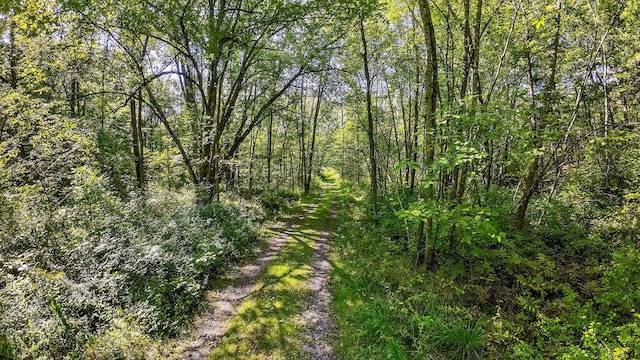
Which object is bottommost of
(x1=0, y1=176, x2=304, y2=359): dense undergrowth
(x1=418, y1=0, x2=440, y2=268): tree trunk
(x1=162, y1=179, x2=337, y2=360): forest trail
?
(x1=162, y1=179, x2=337, y2=360): forest trail

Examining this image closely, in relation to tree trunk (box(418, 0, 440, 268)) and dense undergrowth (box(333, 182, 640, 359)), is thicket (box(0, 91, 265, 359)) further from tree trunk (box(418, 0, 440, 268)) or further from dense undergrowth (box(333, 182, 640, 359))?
tree trunk (box(418, 0, 440, 268))

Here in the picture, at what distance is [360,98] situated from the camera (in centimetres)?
1427

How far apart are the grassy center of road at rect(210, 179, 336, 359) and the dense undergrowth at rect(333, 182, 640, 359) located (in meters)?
0.87

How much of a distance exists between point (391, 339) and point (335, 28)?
11.3 m

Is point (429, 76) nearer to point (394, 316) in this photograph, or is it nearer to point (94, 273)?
point (394, 316)

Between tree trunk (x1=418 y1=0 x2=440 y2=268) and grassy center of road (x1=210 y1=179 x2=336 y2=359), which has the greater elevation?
tree trunk (x1=418 y1=0 x2=440 y2=268)

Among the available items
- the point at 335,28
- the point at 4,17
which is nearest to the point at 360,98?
the point at 335,28

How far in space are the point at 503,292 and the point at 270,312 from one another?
4.86 m

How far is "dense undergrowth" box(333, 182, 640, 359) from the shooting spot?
16.0ft

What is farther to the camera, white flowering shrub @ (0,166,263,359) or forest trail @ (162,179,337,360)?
forest trail @ (162,179,337,360)

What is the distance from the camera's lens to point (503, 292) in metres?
6.30

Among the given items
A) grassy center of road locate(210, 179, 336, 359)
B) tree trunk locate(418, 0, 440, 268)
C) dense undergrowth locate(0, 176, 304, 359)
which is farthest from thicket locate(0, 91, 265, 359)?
tree trunk locate(418, 0, 440, 268)

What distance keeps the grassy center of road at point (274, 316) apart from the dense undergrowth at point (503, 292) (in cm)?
Result: 87

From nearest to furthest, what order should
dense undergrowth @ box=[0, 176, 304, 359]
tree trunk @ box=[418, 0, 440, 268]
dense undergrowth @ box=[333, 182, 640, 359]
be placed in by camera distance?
dense undergrowth @ box=[0, 176, 304, 359] < dense undergrowth @ box=[333, 182, 640, 359] < tree trunk @ box=[418, 0, 440, 268]
